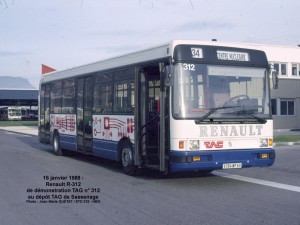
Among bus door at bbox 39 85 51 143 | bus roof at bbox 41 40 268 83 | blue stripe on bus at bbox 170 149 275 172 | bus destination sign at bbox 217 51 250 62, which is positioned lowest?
blue stripe on bus at bbox 170 149 275 172

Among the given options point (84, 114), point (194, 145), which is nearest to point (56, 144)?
point (84, 114)

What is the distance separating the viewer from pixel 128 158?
40.8 feet

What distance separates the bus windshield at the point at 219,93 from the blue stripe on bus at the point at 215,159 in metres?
0.75

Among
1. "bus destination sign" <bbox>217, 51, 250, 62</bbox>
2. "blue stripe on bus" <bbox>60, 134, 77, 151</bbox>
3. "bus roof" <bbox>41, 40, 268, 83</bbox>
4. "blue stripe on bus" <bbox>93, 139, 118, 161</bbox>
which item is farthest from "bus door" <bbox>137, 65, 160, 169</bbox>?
"blue stripe on bus" <bbox>60, 134, 77, 151</bbox>

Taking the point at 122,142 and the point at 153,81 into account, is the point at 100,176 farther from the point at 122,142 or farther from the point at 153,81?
the point at 153,81

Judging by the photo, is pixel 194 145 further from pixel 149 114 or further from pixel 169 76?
pixel 149 114

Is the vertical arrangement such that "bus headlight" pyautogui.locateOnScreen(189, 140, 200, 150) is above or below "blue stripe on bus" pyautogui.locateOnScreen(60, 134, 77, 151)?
above

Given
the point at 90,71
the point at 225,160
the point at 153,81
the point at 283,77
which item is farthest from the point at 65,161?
the point at 283,77

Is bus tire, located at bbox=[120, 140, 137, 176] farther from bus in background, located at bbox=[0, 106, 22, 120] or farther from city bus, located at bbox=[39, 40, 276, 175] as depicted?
bus in background, located at bbox=[0, 106, 22, 120]

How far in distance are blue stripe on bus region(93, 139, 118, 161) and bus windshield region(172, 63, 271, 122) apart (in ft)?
10.9

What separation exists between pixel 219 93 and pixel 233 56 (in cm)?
109

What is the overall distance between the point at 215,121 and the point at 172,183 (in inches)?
72.3

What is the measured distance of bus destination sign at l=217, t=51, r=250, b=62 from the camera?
11.1m

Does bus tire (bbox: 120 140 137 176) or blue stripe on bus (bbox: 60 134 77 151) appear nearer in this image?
bus tire (bbox: 120 140 137 176)
